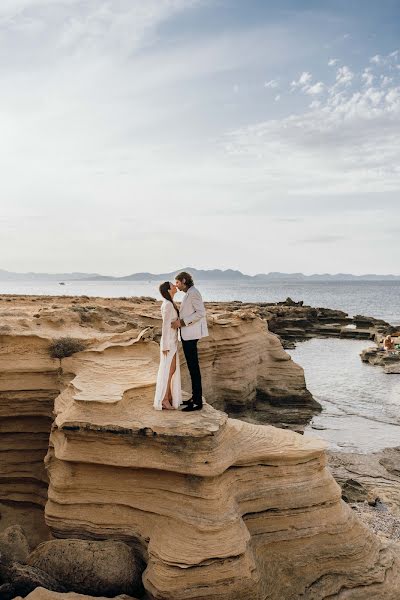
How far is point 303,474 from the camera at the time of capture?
27.0ft

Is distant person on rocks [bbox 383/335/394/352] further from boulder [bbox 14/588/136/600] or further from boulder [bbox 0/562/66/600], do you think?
boulder [bbox 14/588/136/600]

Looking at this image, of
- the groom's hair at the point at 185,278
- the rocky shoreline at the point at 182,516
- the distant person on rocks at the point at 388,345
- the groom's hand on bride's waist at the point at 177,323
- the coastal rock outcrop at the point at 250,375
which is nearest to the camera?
the rocky shoreline at the point at 182,516

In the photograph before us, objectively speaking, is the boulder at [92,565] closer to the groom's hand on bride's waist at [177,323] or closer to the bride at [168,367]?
the bride at [168,367]

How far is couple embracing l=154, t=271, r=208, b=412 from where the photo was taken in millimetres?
8562

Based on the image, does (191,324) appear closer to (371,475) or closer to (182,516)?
(182,516)

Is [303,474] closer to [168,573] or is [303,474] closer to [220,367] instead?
[168,573]

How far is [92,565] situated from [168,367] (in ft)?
9.79

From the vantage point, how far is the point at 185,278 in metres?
8.53

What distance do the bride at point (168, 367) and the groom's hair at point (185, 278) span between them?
170 millimetres

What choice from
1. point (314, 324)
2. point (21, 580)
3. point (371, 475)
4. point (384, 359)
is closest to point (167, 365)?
point (21, 580)

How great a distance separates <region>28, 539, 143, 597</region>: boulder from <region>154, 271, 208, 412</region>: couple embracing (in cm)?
219

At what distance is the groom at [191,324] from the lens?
855cm

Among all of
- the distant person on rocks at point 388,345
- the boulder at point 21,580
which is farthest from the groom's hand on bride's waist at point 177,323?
the distant person on rocks at point 388,345

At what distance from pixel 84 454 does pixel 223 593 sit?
266 cm
